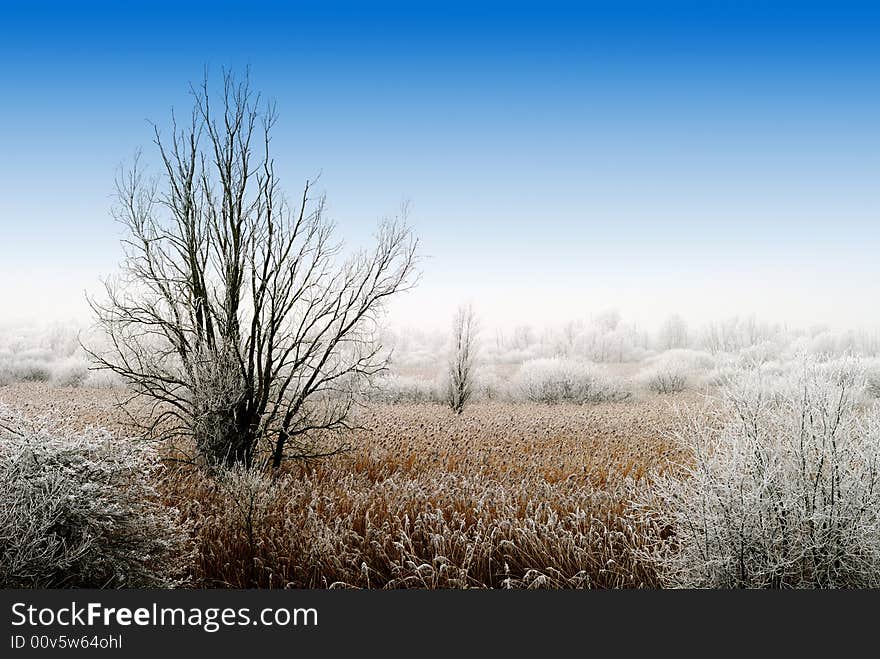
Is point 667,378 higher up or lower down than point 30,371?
higher up

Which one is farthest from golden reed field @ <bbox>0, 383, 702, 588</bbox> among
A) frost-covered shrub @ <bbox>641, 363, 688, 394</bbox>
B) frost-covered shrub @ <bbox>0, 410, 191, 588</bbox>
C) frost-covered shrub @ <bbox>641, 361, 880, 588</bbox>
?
frost-covered shrub @ <bbox>641, 363, 688, 394</bbox>

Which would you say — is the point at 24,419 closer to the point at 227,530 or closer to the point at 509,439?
the point at 227,530

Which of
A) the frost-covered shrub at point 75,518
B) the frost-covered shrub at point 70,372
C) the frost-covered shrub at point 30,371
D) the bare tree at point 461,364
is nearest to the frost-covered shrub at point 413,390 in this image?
the bare tree at point 461,364

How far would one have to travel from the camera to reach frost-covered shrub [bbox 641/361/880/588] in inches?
138

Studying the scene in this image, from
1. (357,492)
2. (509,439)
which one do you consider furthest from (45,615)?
(509,439)

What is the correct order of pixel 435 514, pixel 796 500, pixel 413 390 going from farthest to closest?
pixel 413 390
pixel 435 514
pixel 796 500

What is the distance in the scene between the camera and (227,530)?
187 inches

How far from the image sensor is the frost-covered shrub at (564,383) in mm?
10836

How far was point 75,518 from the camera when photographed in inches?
144

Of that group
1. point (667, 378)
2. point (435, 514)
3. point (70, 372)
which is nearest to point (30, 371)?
point (70, 372)

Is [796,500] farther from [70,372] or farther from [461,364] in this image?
[70,372]

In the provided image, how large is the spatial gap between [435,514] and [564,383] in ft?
23.7

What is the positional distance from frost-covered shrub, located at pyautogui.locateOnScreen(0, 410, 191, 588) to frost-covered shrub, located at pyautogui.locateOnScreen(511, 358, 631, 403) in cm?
829

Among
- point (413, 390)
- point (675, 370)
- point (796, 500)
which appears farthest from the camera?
point (413, 390)
